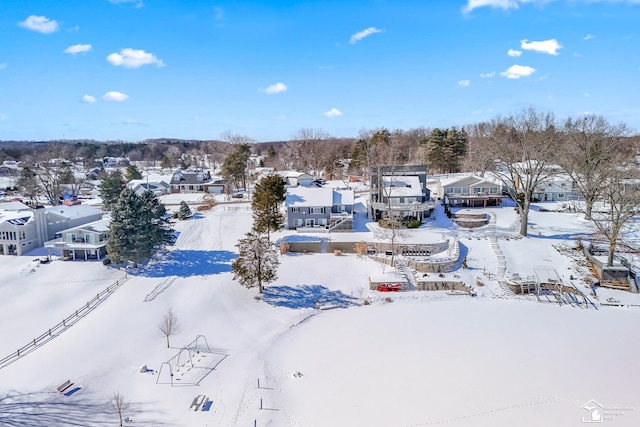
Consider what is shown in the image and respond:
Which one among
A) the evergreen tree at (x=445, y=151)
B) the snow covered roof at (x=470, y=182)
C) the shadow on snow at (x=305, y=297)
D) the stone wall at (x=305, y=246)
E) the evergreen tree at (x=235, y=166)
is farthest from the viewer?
the evergreen tree at (x=445, y=151)

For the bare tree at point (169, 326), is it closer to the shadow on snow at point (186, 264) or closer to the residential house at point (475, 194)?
the shadow on snow at point (186, 264)

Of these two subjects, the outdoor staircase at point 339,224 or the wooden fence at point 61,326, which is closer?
the wooden fence at point 61,326

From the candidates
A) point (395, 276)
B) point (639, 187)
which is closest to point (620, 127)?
point (639, 187)

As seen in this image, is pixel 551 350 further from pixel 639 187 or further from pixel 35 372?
pixel 35 372

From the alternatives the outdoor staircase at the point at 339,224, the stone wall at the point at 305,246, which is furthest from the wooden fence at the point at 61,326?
the outdoor staircase at the point at 339,224

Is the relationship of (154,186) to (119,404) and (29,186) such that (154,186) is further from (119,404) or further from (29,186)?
(119,404)

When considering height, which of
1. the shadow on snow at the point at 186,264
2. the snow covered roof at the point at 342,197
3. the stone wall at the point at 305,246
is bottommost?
the shadow on snow at the point at 186,264

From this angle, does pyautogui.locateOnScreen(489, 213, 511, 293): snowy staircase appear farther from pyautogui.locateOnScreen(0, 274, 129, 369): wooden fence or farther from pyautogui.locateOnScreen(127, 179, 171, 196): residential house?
pyautogui.locateOnScreen(127, 179, 171, 196): residential house

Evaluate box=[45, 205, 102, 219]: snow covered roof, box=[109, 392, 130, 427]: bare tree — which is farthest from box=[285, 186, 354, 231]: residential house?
box=[109, 392, 130, 427]: bare tree
